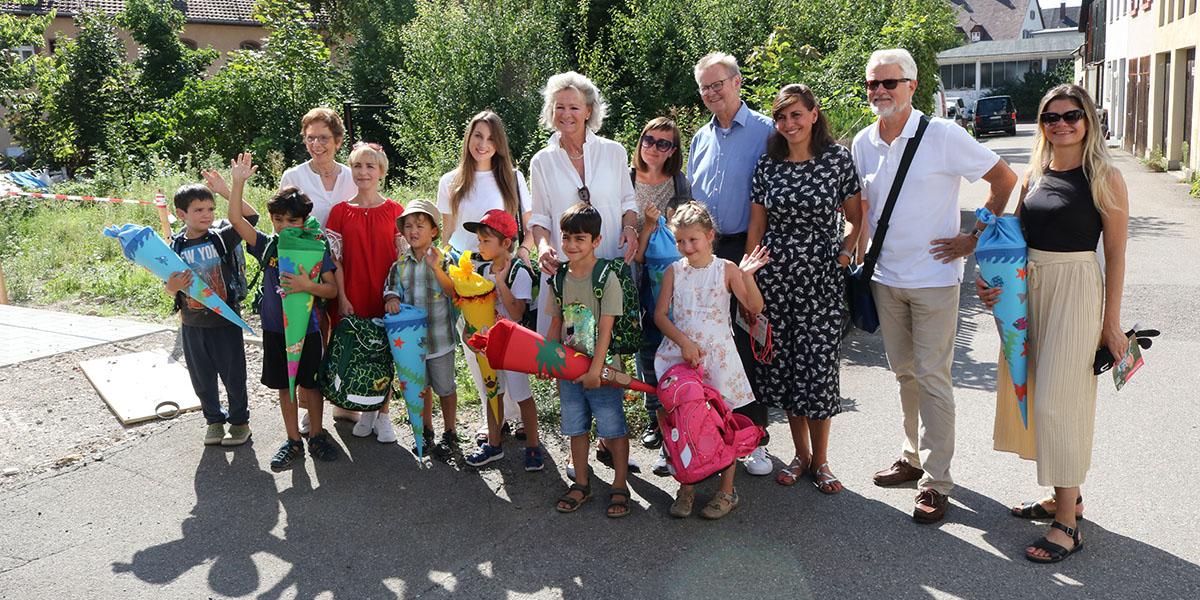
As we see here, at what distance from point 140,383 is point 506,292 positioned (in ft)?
10.9

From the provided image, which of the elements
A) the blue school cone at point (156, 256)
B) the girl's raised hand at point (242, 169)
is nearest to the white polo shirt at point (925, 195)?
the girl's raised hand at point (242, 169)

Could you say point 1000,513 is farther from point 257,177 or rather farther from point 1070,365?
point 257,177

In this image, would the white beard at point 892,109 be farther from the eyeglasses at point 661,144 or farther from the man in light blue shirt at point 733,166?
the eyeglasses at point 661,144

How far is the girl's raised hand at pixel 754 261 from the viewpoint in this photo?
4.25 metres

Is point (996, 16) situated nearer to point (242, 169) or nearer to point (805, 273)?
point (805, 273)

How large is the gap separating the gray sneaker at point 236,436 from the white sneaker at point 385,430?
774mm

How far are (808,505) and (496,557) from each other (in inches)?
59.9

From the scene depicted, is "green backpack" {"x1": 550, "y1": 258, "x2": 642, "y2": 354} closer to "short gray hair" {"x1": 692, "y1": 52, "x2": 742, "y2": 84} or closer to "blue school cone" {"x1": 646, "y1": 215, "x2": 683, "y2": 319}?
"blue school cone" {"x1": 646, "y1": 215, "x2": 683, "y2": 319}

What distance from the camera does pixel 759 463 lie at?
189 inches

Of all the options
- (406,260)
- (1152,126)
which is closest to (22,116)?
(406,260)

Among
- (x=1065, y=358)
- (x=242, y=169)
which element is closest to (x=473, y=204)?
(x=242, y=169)

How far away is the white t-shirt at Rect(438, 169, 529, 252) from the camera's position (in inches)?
204

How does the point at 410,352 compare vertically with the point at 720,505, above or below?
above

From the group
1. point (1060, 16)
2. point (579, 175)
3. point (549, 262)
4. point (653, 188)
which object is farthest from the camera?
point (1060, 16)
